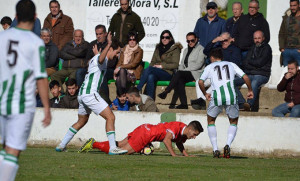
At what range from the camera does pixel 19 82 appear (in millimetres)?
6738

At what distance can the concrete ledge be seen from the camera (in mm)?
14258

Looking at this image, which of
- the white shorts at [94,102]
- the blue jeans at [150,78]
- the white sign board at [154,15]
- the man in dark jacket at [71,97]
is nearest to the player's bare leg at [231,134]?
the white shorts at [94,102]

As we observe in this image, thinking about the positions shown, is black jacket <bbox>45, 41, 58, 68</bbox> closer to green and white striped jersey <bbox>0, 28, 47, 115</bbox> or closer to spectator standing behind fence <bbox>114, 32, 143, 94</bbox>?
spectator standing behind fence <bbox>114, 32, 143, 94</bbox>

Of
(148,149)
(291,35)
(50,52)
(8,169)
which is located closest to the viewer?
(8,169)

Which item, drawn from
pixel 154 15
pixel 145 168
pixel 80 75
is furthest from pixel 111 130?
pixel 154 15

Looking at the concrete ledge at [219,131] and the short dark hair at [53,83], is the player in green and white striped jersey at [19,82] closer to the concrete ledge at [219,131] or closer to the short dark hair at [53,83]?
the concrete ledge at [219,131]

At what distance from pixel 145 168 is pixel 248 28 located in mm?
6692

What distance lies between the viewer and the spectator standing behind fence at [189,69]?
1617 cm

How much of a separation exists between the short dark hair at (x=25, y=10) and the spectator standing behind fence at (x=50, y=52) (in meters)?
10.3

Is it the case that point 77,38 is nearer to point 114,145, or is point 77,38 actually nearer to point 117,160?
point 114,145

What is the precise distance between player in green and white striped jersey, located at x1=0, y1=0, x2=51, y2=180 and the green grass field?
2138 millimetres

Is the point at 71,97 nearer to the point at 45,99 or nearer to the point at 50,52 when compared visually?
→ the point at 50,52

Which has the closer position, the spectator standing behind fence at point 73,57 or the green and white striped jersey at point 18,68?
the green and white striped jersey at point 18,68

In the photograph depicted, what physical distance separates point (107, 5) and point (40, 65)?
1265 centimetres
